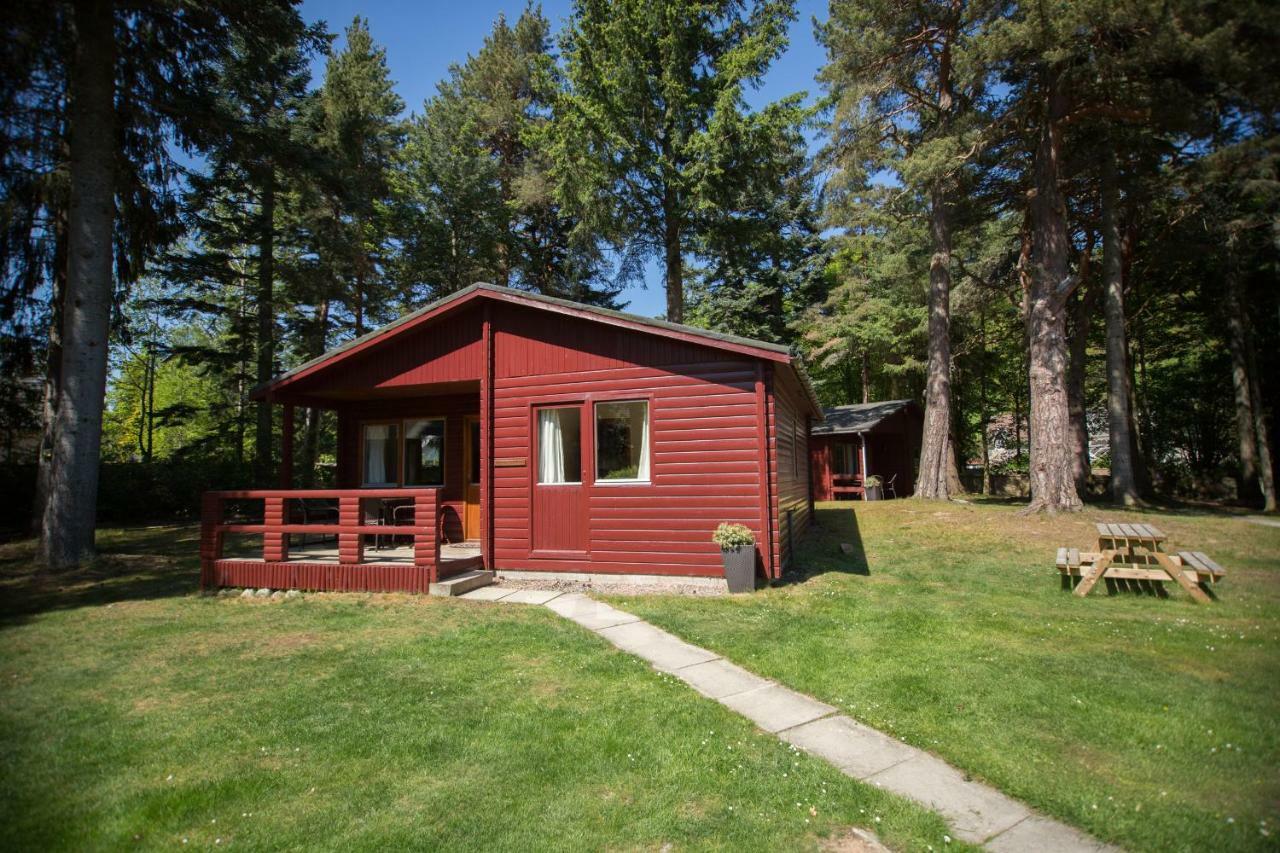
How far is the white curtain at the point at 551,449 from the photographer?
9.15 meters

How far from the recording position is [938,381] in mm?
17750

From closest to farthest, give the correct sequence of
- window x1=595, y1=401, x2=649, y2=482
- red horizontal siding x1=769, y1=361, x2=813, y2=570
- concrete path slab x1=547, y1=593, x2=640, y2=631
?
1. concrete path slab x1=547, y1=593, x2=640, y2=631
2. red horizontal siding x1=769, y1=361, x2=813, y2=570
3. window x1=595, y1=401, x2=649, y2=482

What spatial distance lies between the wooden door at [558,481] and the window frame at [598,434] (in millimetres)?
142

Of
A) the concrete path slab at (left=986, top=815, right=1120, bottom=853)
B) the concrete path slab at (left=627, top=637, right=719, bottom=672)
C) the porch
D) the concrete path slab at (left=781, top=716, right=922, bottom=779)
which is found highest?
the porch

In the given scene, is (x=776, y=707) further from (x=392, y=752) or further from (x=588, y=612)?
(x=588, y=612)

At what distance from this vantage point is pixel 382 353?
10.0 m

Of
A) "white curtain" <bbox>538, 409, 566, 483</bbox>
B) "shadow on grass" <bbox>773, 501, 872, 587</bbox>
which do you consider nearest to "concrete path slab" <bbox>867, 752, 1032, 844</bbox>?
"shadow on grass" <bbox>773, 501, 872, 587</bbox>

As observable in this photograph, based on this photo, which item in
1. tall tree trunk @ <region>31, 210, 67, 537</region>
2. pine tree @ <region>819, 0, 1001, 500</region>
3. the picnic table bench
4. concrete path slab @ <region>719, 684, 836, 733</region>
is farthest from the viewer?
pine tree @ <region>819, 0, 1001, 500</region>

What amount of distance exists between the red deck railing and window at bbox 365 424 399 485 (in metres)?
2.86

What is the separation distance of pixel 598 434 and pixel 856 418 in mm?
17584

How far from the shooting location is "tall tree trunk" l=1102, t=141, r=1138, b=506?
1606cm

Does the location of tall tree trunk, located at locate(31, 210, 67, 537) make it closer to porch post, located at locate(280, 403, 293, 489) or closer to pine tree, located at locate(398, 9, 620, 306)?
porch post, located at locate(280, 403, 293, 489)

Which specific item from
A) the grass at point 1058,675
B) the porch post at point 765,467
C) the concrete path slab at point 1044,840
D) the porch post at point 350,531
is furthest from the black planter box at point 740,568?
the concrete path slab at point 1044,840

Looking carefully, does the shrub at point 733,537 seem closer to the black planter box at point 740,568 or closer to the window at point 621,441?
the black planter box at point 740,568
